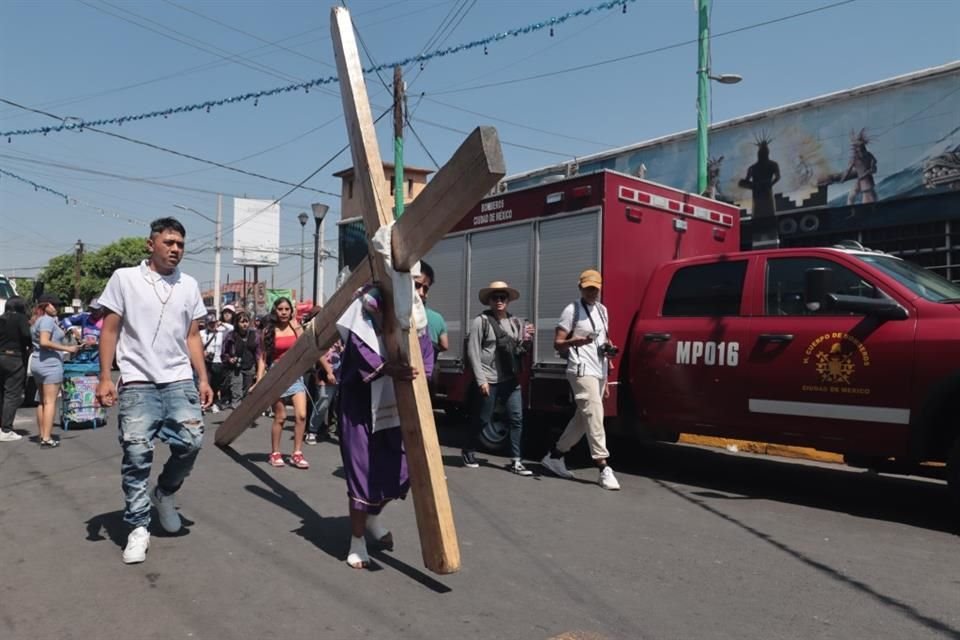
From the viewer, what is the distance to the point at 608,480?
603 centimetres

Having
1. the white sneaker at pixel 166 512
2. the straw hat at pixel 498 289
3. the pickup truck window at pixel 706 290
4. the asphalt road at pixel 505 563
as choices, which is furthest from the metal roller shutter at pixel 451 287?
the white sneaker at pixel 166 512

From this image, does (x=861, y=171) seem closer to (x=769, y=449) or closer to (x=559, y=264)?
(x=769, y=449)

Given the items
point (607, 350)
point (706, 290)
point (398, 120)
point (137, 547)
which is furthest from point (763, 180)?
point (137, 547)

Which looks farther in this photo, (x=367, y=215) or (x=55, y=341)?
(x=55, y=341)

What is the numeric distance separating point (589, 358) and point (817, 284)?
187 cm

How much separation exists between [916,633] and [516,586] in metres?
1.82

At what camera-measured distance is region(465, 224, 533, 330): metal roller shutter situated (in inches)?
293

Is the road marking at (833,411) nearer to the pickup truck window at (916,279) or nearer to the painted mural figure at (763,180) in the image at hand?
the pickup truck window at (916,279)

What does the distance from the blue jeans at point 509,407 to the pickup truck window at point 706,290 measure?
1590 millimetres

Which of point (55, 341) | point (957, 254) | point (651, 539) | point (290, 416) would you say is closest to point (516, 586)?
point (651, 539)

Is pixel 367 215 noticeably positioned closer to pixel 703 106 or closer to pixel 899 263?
pixel 899 263

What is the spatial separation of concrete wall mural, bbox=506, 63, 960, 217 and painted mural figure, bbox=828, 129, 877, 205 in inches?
0.6

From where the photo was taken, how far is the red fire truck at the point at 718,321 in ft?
16.3

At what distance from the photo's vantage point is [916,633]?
3.22 meters
